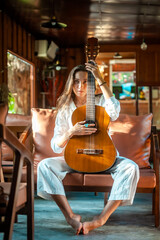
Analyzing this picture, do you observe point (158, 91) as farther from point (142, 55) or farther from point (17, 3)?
point (17, 3)

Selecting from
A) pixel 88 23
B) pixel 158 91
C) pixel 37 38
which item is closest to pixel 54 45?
pixel 37 38

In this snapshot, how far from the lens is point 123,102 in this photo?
35.4ft

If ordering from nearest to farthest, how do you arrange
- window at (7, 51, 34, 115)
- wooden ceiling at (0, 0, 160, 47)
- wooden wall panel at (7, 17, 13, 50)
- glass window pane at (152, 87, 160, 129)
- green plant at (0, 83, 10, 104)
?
green plant at (0, 83, 10, 104) → wooden ceiling at (0, 0, 160, 47) → wooden wall panel at (7, 17, 13, 50) → window at (7, 51, 34, 115) → glass window pane at (152, 87, 160, 129)

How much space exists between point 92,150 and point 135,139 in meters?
0.66

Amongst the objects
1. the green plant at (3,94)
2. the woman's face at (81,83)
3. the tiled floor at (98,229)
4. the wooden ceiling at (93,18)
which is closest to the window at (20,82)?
the wooden ceiling at (93,18)

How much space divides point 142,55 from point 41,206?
24.3ft

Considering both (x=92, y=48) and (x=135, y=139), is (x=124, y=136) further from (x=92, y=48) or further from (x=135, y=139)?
(x=92, y=48)

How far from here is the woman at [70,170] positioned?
2.52 meters

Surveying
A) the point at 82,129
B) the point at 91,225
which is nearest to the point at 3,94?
the point at 82,129

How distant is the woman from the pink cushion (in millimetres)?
436

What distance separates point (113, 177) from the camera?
8.77 ft

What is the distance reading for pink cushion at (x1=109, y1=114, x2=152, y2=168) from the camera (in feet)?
10.5

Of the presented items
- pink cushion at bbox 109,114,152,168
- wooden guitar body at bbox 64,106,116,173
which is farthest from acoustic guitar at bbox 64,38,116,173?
pink cushion at bbox 109,114,152,168

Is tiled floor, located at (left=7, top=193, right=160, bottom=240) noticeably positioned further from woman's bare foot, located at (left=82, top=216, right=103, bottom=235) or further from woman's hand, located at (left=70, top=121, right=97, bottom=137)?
woman's hand, located at (left=70, top=121, right=97, bottom=137)
